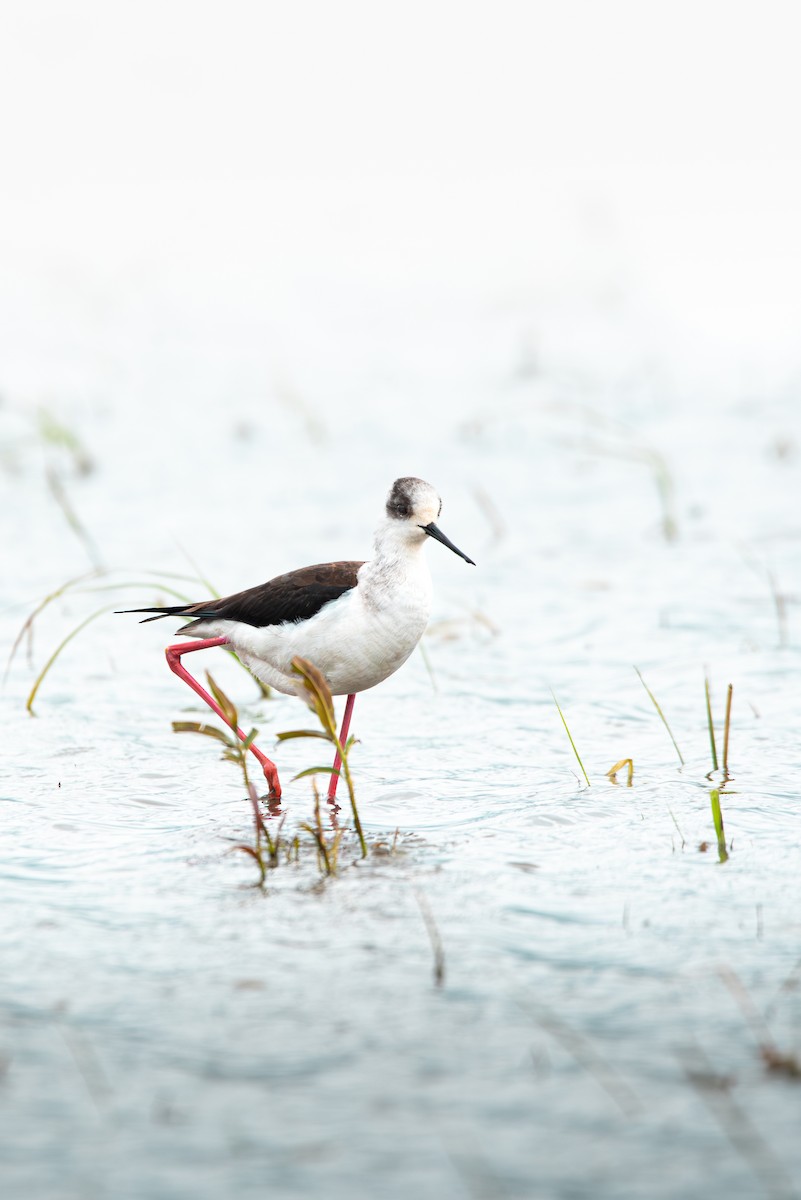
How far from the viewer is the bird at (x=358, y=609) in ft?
17.8

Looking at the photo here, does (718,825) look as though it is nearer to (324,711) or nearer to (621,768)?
(621,768)

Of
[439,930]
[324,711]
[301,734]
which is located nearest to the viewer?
[439,930]

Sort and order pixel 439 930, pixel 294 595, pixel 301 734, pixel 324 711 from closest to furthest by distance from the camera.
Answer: pixel 439 930, pixel 301 734, pixel 324 711, pixel 294 595

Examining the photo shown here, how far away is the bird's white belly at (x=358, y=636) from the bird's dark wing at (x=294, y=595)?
5 cm

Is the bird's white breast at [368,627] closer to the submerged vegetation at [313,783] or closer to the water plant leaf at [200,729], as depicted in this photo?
the submerged vegetation at [313,783]

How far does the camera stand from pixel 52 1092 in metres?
3.19

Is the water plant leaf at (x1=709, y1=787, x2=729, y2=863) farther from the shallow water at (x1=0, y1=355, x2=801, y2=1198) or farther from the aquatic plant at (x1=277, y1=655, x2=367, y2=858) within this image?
the aquatic plant at (x1=277, y1=655, x2=367, y2=858)

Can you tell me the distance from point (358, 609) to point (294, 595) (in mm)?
328

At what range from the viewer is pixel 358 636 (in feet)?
17.7

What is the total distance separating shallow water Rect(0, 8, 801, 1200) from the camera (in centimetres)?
305

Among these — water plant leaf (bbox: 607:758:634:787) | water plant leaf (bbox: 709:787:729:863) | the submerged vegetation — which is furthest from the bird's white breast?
→ water plant leaf (bbox: 709:787:729:863)

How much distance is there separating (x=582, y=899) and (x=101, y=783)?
2.16m

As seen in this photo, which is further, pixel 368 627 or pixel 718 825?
pixel 368 627

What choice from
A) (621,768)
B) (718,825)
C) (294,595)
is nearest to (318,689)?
(294,595)
